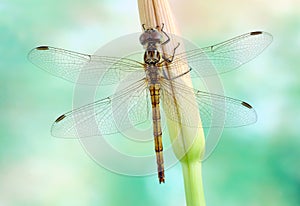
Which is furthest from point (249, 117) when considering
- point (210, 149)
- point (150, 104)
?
point (150, 104)

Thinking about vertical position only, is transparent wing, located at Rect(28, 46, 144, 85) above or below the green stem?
above

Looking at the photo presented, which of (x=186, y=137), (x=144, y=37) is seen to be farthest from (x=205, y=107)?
(x=144, y=37)

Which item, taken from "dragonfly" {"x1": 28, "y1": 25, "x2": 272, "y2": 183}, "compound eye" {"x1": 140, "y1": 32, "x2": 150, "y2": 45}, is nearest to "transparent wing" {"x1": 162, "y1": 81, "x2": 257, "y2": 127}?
"dragonfly" {"x1": 28, "y1": 25, "x2": 272, "y2": 183}

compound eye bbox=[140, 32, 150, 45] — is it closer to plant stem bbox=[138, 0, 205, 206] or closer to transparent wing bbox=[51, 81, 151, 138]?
plant stem bbox=[138, 0, 205, 206]

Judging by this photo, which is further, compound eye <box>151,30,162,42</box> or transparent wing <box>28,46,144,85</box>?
transparent wing <box>28,46,144,85</box>

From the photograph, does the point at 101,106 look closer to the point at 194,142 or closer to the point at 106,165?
A: the point at 106,165

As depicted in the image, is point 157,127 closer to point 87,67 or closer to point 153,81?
point 153,81

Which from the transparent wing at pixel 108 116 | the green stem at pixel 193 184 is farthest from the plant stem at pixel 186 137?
the transparent wing at pixel 108 116
